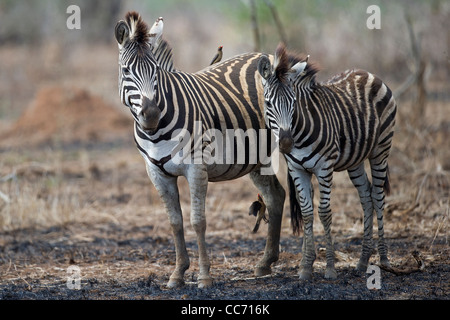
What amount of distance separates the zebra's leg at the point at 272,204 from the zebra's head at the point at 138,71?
169 centimetres

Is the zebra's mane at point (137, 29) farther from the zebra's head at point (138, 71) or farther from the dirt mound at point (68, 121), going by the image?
the dirt mound at point (68, 121)

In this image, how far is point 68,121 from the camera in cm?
1573

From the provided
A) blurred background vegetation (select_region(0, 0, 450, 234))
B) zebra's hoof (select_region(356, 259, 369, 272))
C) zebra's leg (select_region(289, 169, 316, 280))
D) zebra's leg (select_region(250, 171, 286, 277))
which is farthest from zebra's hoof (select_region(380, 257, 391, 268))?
blurred background vegetation (select_region(0, 0, 450, 234))

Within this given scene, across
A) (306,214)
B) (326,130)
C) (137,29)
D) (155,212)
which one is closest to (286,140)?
(326,130)

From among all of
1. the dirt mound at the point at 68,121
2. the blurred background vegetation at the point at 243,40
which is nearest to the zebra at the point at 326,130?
the blurred background vegetation at the point at 243,40

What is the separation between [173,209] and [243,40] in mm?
15627

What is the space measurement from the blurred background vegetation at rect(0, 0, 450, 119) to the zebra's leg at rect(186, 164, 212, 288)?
229 inches

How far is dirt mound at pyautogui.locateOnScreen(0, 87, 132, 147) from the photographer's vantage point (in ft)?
49.9

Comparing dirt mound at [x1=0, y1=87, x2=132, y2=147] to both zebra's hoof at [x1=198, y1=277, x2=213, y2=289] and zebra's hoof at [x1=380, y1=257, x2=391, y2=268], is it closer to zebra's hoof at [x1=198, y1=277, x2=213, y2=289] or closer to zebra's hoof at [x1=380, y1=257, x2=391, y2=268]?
zebra's hoof at [x1=198, y1=277, x2=213, y2=289]

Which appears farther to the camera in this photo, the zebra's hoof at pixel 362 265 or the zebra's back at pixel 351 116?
the zebra's hoof at pixel 362 265

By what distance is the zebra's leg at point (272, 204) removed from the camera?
21.1ft

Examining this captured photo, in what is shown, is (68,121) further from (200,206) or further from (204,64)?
(200,206)

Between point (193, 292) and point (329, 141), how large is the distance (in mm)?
1878
